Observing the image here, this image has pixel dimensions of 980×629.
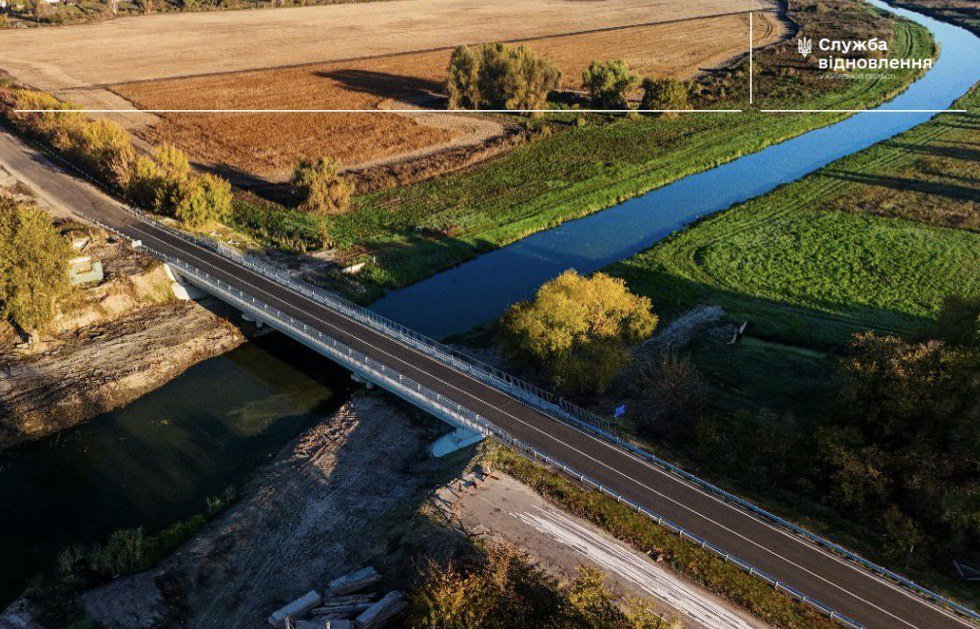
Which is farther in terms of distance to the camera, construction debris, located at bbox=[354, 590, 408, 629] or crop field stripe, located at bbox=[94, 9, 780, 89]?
crop field stripe, located at bbox=[94, 9, 780, 89]

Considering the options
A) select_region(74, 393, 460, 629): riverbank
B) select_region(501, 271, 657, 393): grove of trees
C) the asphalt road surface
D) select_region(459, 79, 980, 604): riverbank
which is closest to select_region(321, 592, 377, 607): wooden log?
select_region(74, 393, 460, 629): riverbank

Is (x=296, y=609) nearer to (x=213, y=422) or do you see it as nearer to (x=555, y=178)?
(x=213, y=422)

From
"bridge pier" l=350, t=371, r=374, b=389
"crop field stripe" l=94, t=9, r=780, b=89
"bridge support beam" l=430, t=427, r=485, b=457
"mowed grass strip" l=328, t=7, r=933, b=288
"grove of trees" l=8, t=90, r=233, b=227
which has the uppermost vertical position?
"crop field stripe" l=94, t=9, r=780, b=89

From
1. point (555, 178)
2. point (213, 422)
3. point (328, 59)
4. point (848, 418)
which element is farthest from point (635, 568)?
point (328, 59)

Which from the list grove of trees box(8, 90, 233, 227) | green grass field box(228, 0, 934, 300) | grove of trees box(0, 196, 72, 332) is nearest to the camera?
grove of trees box(0, 196, 72, 332)

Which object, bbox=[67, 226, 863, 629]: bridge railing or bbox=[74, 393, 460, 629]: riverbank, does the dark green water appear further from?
bbox=[67, 226, 863, 629]: bridge railing

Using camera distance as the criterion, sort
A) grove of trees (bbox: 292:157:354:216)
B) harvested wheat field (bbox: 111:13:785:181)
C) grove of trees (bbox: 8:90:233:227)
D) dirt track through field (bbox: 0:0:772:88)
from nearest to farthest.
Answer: grove of trees (bbox: 8:90:233:227)
grove of trees (bbox: 292:157:354:216)
harvested wheat field (bbox: 111:13:785:181)
dirt track through field (bbox: 0:0:772:88)

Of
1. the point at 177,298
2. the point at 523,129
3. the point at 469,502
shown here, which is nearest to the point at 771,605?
the point at 469,502
